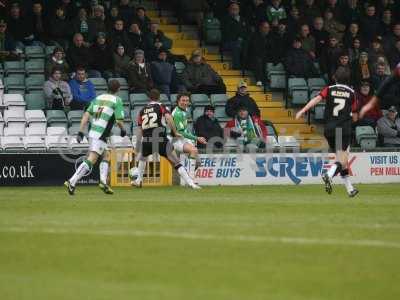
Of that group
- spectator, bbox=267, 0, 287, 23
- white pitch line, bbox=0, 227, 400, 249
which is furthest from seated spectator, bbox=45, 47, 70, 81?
white pitch line, bbox=0, 227, 400, 249

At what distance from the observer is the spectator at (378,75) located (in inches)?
1228

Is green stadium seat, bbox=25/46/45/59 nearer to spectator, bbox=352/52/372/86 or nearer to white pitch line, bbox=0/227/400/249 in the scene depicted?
spectator, bbox=352/52/372/86

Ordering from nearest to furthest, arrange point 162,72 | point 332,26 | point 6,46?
1. point 6,46
2. point 162,72
3. point 332,26

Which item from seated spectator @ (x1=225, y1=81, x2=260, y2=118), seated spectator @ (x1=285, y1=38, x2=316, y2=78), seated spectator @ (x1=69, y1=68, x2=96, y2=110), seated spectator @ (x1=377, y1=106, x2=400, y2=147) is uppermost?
seated spectator @ (x1=285, y1=38, x2=316, y2=78)

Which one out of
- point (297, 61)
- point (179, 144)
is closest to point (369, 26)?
point (297, 61)

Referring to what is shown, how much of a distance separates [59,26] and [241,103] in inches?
191

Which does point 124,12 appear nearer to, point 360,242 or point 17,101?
point 17,101

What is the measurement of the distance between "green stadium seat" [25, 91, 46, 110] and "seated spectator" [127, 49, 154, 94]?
234cm

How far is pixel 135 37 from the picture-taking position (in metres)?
29.9

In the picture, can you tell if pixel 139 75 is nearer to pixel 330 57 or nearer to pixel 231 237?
pixel 330 57

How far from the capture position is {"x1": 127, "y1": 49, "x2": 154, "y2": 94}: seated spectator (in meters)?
28.7

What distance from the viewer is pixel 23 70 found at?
92.6 feet

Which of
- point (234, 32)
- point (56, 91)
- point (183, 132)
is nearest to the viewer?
point (183, 132)

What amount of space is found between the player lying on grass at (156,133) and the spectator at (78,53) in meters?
3.59
